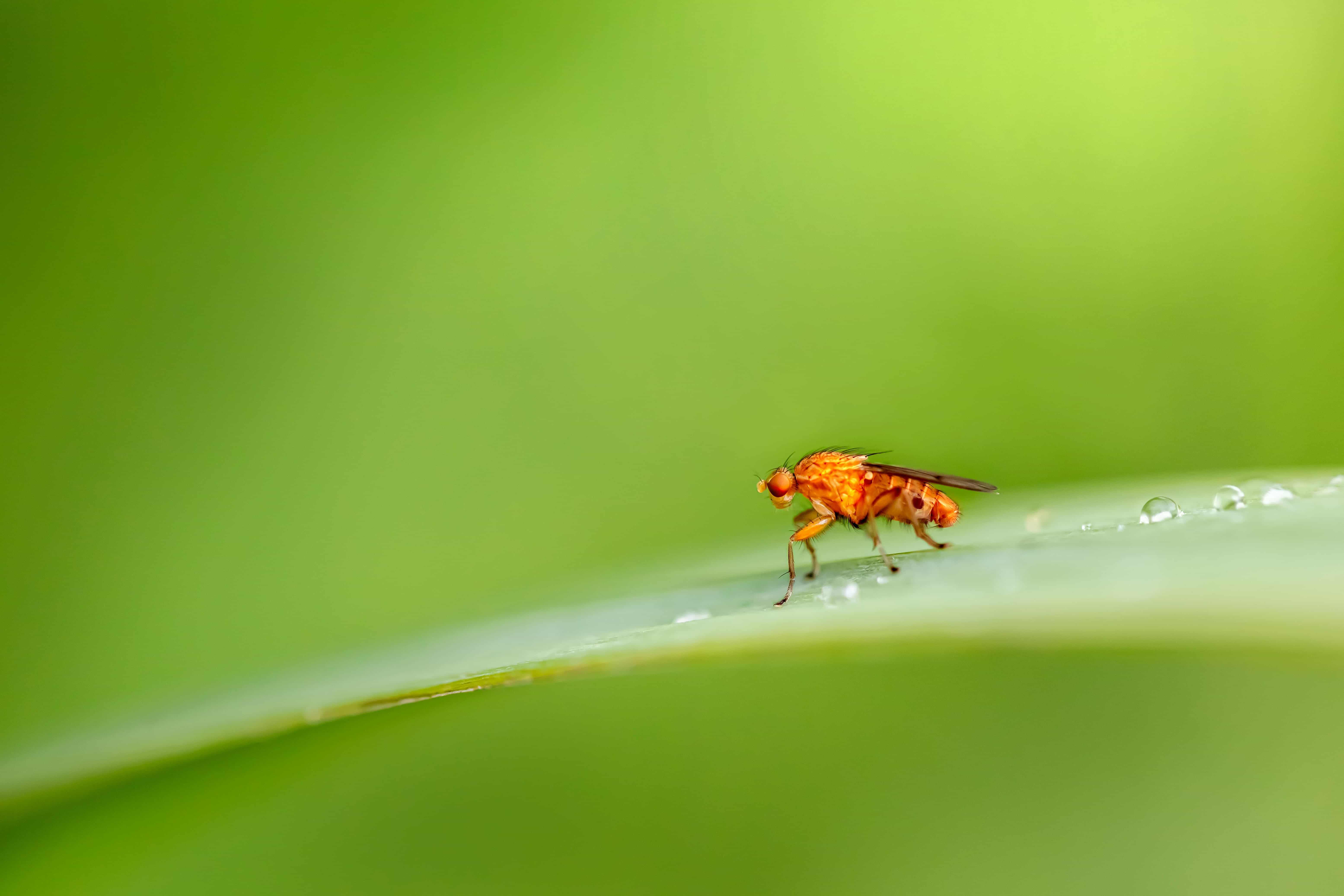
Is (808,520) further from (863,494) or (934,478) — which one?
(934,478)

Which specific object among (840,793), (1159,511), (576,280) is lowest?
(840,793)

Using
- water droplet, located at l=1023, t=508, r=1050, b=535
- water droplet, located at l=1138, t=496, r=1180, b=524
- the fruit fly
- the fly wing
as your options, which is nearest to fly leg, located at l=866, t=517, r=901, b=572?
the fruit fly

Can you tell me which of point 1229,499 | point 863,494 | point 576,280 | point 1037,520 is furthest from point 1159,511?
point 576,280

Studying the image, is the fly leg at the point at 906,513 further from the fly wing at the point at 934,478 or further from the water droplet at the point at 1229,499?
the water droplet at the point at 1229,499

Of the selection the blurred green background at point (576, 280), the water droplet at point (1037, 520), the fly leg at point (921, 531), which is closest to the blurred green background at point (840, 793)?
the water droplet at point (1037, 520)

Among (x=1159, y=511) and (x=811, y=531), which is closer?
(x=1159, y=511)

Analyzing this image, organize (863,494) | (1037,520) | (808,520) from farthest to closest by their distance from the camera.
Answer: (808,520) → (863,494) → (1037,520)

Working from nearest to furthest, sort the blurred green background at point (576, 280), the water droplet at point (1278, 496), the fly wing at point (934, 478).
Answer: the water droplet at point (1278, 496) < the fly wing at point (934, 478) < the blurred green background at point (576, 280)
